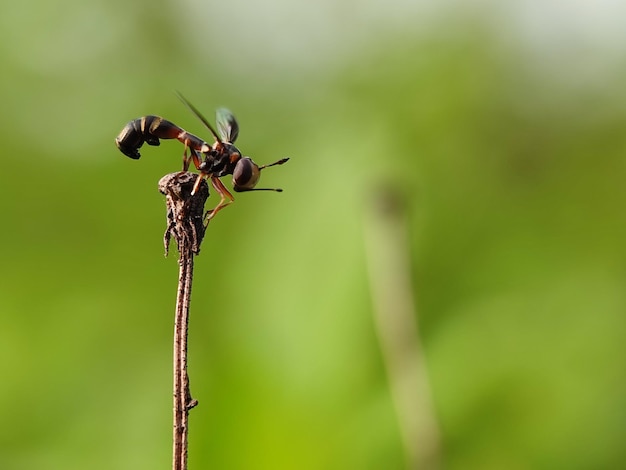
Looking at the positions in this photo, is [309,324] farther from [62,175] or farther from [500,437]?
[62,175]

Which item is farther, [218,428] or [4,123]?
[4,123]

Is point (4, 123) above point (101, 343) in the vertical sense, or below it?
above

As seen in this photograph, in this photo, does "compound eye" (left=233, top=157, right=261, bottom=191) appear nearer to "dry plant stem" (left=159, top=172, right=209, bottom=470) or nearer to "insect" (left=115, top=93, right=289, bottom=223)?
"insect" (left=115, top=93, right=289, bottom=223)

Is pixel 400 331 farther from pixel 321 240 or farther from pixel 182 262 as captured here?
pixel 182 262

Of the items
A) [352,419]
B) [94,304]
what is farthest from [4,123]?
[352,419]

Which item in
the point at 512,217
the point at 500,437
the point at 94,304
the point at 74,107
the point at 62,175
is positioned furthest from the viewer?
the point at 74,107

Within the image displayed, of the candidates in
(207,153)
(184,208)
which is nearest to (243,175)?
(207,153)

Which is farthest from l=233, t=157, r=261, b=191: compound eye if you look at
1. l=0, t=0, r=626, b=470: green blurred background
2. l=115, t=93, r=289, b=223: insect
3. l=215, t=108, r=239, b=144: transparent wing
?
l=0, t=0, r=626, b=470: green blurred background
